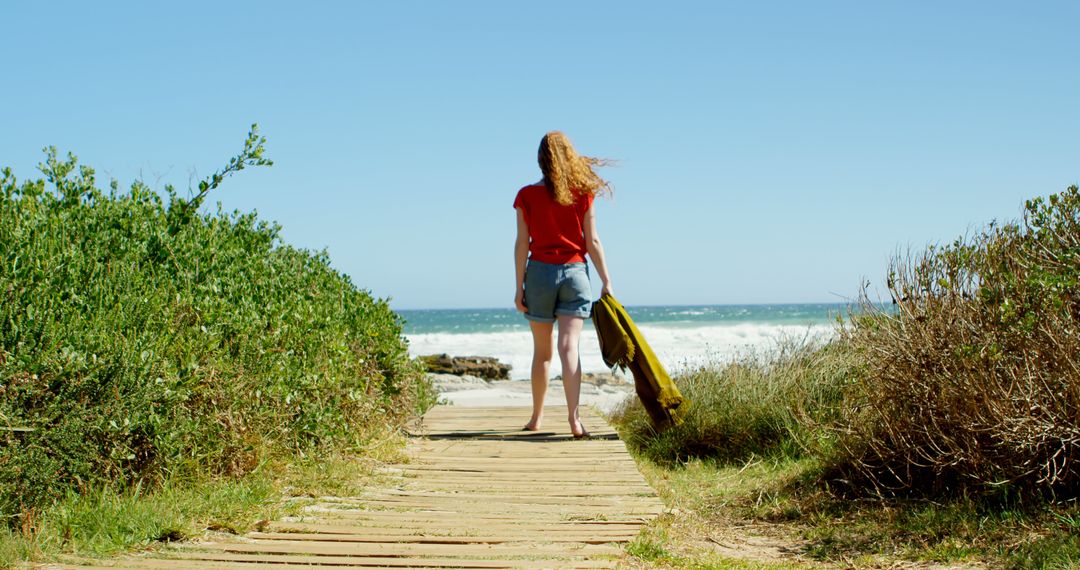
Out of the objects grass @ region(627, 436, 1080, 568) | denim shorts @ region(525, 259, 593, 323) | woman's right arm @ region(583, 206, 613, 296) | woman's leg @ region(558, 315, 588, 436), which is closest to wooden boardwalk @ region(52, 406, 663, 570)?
grass @ region(627, 436, 1080, 568)

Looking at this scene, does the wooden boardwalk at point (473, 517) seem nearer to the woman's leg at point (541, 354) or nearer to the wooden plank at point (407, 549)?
the wooden plank at point (407, 549)

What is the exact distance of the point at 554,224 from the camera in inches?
270

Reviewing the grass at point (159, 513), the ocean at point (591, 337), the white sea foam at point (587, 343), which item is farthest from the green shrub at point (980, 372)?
the white sea foam at point (587, 343)

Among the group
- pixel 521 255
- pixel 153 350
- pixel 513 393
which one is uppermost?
pixel 521 255

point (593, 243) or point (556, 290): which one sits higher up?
point (593, 243)

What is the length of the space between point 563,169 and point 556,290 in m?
0.91

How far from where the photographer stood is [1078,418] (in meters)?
4.25

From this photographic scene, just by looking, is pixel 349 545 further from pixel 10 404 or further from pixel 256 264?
pixel 256 264

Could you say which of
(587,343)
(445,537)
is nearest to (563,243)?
(445,537)

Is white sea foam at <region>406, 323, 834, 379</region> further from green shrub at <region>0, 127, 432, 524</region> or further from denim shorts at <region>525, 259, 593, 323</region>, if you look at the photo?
green shrub at <region>0, 127, 432, 524</region>

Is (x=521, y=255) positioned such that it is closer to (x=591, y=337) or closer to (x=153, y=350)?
(x=153, y=350)

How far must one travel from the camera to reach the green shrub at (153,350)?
12.8 ft

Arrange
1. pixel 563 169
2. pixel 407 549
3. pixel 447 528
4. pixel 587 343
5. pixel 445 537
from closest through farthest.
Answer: pixel 407 549 → pixel 445 537 → pixel 447 528 → pixel 563 169 → pixel 587 343

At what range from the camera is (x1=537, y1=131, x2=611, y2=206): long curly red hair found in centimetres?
674
